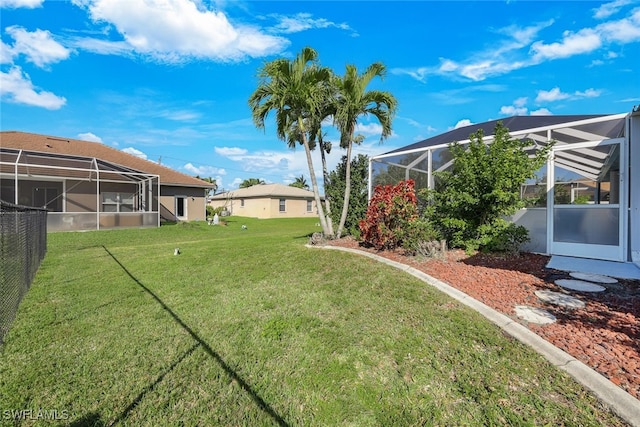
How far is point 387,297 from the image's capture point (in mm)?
4375

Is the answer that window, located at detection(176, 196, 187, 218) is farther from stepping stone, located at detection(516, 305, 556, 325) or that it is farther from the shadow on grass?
stepping stone, located at detection(516, 305, 556, 325)

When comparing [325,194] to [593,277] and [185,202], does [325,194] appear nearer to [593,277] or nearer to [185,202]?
[593,277]

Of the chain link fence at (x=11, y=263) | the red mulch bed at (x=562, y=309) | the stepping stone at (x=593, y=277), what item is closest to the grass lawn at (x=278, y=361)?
the chain link fence at (x=11, y=263)

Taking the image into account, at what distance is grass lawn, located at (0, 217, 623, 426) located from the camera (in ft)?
7.29

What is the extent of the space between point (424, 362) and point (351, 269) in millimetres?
3031

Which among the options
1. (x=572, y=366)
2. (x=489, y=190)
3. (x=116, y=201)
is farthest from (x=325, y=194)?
(x=116, y=201)

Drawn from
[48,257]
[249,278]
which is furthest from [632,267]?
[48,257]

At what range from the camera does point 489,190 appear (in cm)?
659

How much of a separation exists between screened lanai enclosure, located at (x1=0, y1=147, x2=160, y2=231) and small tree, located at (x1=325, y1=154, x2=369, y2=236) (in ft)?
36.6

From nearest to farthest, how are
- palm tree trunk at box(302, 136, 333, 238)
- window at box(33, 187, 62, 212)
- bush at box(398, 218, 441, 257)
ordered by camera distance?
bush at box(398, 218, 441, 257), palm tree trunk at box(302, 136, 333, 238), window at box(33, 187, 62, 212)

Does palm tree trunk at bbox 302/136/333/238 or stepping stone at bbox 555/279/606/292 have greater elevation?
palm tree trunk at bbox 302/136/333/238

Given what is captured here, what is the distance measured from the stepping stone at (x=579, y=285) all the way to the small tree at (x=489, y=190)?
5.57ft

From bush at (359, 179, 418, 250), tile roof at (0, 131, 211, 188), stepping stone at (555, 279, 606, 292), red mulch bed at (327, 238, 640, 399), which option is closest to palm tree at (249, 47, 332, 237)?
bush at (359, 179, 418, 250)
